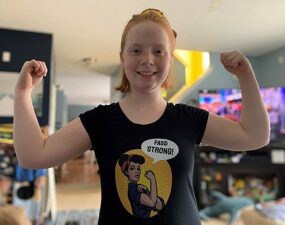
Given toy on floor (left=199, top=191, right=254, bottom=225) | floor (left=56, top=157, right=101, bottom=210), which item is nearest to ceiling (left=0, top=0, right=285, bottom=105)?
floor (left=56, top=157, right=101, bottom=210)

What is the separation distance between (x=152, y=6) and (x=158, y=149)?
6.70 ft

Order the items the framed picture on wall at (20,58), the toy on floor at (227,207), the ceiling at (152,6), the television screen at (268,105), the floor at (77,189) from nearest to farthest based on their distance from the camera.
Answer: the ceiling at (152,6), the toy on floor at (227,207), the framed picture on wall at (20,58), the television screen at (268,105), the floor at (77,189)

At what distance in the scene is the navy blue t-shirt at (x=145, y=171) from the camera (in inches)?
17.0

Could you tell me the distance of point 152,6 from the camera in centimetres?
226

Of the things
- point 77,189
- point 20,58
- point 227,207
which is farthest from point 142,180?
point 77,189

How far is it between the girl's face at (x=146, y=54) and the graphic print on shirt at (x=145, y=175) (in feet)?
0.37

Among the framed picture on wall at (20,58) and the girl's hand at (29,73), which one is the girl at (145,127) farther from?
the framed picture on wall at (20,58)

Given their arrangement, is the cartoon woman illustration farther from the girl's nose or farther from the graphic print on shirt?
the girl's nose

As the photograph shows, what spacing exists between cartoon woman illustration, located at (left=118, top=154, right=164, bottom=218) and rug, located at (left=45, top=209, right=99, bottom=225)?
229 cm

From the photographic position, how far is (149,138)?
1.46 feet

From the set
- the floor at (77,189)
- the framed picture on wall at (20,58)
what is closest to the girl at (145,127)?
the floor at (77,189)

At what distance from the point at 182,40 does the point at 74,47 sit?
4.34 ft

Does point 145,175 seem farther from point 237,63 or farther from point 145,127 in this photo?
point 237,63

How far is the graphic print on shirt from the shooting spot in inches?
17.1
